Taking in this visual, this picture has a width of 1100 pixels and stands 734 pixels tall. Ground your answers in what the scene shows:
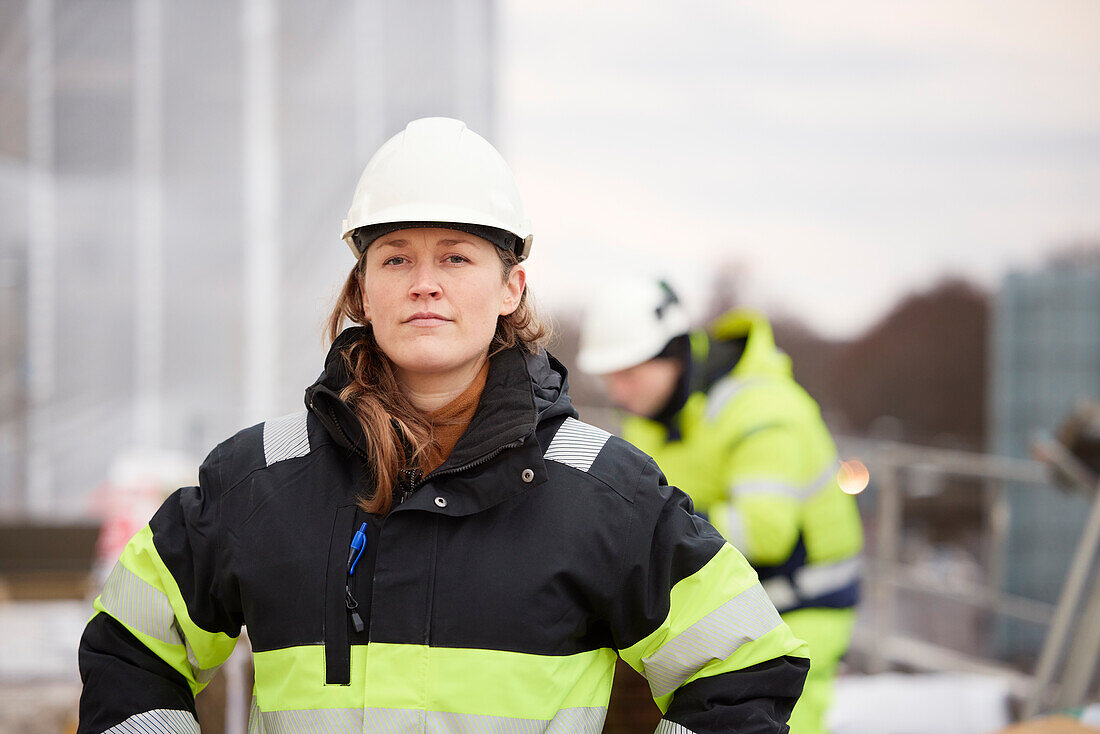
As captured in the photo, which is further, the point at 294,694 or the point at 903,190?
the point at 903,190

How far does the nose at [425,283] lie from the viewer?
1.23 metres

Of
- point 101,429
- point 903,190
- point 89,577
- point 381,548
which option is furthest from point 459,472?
point 903,190

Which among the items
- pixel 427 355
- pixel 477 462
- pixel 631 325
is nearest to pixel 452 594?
pixel 477 462

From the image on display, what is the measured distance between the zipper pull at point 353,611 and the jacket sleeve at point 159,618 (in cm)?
16

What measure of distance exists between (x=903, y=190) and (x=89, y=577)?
7.35 metres

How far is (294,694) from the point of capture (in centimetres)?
119

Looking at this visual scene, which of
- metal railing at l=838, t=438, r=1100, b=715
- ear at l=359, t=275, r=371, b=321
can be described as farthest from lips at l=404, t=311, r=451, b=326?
metal railing at l=838, t=438, r=1100, b=715

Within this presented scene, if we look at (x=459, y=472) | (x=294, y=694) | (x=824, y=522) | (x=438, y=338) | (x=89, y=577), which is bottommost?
(x=89, y=577)

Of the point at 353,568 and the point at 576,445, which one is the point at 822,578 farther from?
the point at 353,568

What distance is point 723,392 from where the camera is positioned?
2.54 meters

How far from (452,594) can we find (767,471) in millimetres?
1317

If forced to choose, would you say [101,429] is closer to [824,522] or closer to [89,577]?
[89,577]

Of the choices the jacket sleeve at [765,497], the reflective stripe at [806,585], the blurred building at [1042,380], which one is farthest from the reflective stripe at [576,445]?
the blurred building at [1042,380]

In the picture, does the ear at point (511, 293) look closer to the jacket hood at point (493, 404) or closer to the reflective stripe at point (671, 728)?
the jacket hood at point (493, 404)
